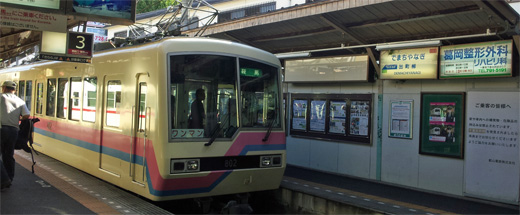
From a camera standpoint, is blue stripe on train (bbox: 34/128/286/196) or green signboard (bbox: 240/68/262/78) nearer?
blue stripe on train (bbox: 34/128/286/196)

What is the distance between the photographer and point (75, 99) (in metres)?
8.26

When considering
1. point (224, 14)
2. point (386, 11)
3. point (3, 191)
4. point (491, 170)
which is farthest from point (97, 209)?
point (224, 14)

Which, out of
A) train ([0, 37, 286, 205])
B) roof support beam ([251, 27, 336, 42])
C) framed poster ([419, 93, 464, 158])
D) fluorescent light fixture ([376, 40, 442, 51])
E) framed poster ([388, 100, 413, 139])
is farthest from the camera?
roof support beam ([251, 27, 336, 42])

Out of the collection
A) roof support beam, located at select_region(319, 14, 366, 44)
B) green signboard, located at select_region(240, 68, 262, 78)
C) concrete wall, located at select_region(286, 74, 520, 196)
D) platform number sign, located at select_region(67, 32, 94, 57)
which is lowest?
concrete wall, located at select_region(286, 74, 520, 196)

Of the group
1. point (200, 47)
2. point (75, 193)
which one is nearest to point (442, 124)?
point (200, 47)

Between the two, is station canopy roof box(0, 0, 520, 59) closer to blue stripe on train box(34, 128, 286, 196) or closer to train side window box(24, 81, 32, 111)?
train side window box(24, 81, 32, 111)

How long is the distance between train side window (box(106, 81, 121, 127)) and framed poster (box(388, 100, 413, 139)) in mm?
5274

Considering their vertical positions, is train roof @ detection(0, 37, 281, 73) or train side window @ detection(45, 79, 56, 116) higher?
train roof @ detection(0, 37, 281, 73)

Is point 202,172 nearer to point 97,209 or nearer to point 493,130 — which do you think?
point 97,209

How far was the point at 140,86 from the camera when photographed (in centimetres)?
615

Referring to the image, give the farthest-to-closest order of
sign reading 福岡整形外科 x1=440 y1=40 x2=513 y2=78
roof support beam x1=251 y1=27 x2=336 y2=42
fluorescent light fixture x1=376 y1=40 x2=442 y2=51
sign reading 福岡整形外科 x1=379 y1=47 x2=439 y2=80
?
roof support beam x1=251 y1=27 x2=336 y2=42 → sign reading 福岡整形外科 x1=379 y1=47 x2=439 y2=80 → fluorescent light fixture x1=376 y1=40 x2=442 y2=51 → sign reading 福岡整形外科 x1=440 y1=40 x2=513 y2=78

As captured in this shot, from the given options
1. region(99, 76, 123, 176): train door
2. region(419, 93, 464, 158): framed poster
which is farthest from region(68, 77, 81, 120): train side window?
region(419, 93, 464, 158): framed poster

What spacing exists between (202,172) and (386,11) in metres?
4.23

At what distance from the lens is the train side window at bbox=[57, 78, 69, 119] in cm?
875
